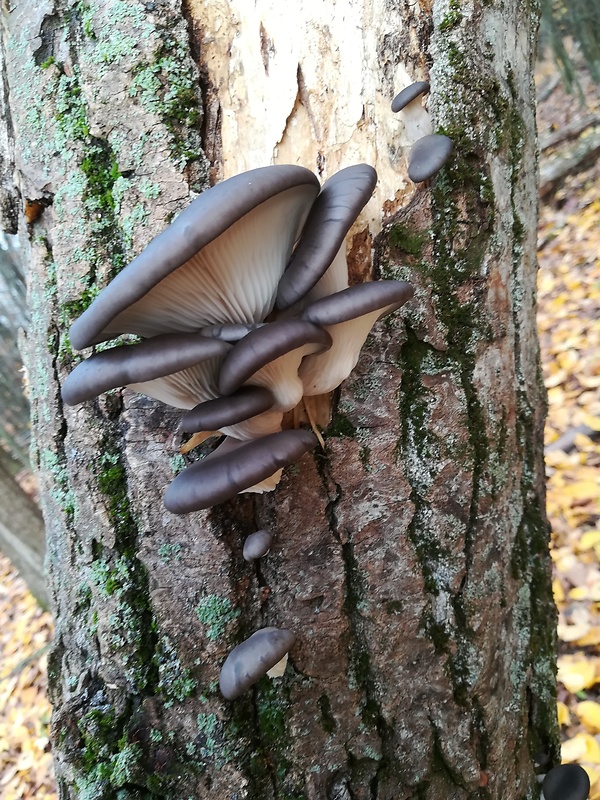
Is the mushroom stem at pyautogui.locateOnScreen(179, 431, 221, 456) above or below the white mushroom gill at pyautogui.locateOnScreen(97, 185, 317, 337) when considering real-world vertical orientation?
below

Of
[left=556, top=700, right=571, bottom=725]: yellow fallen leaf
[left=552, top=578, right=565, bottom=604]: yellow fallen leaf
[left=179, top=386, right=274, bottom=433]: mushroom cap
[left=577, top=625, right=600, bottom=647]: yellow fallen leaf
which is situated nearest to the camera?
[left=179, top=386, right=274, bottom=433]: mushroom cap

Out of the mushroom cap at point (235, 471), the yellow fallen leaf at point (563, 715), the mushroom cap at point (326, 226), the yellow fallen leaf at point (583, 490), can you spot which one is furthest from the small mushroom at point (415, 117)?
the yellow fallen leaf at point (583, 490)

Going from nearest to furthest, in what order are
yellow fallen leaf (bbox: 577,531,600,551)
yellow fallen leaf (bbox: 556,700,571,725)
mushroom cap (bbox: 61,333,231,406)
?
mushroom cap (bbox: 61,333,231,406)
yellow fallen leaf (bbox: 556,700,571,725)
yellow fallen leaf (bbox: 577,531,600,551)

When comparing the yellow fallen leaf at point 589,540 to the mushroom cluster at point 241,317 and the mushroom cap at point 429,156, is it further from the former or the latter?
the mushroom cap at point 429,156

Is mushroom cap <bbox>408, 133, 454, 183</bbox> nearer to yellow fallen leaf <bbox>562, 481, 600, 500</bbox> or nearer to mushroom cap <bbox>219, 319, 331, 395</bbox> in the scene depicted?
mushroom cap <bbox>219, 319, 331, 395</bbox>

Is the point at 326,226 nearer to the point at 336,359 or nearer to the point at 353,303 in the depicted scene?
the point at 353,303

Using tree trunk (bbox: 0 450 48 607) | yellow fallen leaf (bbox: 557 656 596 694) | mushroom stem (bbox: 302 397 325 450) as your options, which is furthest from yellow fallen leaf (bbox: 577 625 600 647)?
tree trunk (bbox: 0 450 48 607)
